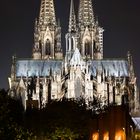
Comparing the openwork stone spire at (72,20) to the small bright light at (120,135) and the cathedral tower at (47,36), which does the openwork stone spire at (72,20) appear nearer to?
the cathedral tower at (47,36)

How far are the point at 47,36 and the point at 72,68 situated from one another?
1445 cm

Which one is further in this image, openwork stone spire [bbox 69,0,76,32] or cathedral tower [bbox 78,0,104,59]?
openwork stone spire [bbox 69,0,76,32]

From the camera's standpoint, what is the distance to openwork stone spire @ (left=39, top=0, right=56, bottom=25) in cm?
13375

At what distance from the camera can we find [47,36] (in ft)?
434

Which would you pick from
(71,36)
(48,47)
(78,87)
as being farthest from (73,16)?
(78,87)

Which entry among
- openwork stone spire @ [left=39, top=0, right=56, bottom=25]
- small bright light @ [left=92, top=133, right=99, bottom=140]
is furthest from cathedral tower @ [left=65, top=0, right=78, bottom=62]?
small bright light @ [left=92, top=133, right=99, bottom=140]

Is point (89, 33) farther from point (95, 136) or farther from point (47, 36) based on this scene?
point (95, 136)

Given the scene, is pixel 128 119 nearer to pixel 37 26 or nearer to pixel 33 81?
pixel 33 81

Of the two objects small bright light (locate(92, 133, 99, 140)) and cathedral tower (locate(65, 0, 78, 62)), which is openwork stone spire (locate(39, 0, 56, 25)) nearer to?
cathedral tower (locate(65, 0, 78, 62))

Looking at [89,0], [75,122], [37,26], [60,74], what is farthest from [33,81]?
[75,122]

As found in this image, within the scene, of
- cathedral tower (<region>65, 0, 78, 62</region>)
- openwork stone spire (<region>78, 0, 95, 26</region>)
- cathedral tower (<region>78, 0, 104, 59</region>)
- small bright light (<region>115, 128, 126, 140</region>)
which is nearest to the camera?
small bright light (<region>115, 128, 126, 140</region>)

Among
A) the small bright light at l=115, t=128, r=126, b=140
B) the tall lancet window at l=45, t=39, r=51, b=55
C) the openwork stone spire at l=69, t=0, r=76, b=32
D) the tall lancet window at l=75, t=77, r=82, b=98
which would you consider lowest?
the small bright light at l=115, t=128, r=126, b=140

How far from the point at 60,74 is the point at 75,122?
4759cm

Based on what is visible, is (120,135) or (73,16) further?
(73,16)
